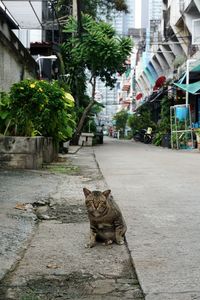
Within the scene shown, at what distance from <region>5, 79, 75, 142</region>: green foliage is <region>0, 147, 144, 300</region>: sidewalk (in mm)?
3241

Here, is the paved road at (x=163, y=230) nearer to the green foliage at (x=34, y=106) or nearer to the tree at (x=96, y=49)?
the green foliage at (x=34, y=106)

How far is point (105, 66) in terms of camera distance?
2534 centimetres

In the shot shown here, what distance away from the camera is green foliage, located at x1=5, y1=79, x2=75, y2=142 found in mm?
9820

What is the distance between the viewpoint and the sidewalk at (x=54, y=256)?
3.36 m

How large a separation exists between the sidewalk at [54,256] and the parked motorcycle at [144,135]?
26.6 meters

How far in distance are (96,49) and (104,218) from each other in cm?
2039

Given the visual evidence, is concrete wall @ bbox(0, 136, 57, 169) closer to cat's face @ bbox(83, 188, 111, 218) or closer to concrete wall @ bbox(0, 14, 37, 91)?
concrete wall @ bbox(0, 14, 37, 91)

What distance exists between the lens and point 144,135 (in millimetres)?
34875

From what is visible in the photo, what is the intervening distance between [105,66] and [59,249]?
21635mm

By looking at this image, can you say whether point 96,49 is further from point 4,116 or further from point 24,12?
point 4,116

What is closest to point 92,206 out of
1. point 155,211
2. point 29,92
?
point 155,211

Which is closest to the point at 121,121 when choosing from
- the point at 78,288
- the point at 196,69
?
the point at 196,69

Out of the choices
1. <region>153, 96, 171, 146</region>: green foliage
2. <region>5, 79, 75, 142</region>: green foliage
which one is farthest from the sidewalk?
<region>153, 96, 171, 146</region>: green foliage

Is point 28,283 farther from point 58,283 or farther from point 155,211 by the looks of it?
point 155,211
